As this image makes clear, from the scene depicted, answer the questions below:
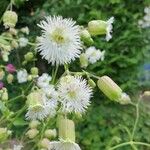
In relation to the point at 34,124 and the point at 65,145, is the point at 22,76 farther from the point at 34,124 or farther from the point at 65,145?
the point at 65,145

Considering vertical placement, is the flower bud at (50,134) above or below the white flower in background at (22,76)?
above

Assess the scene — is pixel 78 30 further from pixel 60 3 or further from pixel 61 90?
pixel 60 3

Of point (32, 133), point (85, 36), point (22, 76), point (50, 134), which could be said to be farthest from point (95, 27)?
point (22, 76)

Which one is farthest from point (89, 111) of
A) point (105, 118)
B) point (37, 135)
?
point (37, 135)

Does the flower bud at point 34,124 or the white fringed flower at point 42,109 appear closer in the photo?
the white fringed flower at point 42,109

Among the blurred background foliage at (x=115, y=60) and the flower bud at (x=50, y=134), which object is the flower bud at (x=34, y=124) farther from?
the blurred background foliage at (x=115, y=60)

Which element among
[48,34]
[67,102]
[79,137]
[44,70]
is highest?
[48,34]

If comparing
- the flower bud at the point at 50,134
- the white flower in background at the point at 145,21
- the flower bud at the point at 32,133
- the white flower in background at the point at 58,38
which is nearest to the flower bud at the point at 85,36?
the white flower in background at the point at 58,38

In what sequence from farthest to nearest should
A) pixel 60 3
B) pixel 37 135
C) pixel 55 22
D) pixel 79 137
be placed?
pixel 60 3
pixel 79 137
pixel 37 135
pixel 55 22
